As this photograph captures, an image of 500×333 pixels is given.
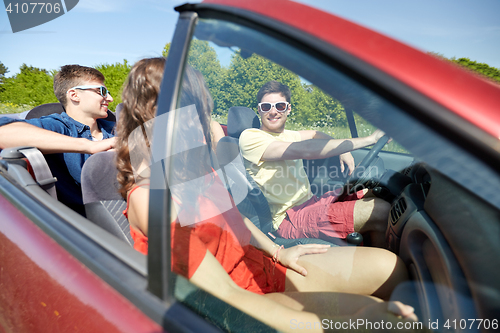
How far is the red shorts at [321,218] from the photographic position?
1826mm

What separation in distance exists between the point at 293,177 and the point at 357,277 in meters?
0.85

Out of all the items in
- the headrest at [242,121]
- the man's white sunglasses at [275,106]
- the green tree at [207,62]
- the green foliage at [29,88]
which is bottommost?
the green foliage at [29,88]

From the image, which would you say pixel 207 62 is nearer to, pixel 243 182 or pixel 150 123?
pixel 150 123

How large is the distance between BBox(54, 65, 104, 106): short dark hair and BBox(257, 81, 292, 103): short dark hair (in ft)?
6.02

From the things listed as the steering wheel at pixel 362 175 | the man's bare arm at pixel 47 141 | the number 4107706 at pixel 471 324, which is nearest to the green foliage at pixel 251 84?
the number 4107706 at pixel 471 324

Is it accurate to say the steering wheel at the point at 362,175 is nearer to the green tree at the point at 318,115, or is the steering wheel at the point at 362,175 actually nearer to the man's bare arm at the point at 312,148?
the man's bare arm at the point at 312,148

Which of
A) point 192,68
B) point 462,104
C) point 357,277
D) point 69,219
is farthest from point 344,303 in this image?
point 69,219

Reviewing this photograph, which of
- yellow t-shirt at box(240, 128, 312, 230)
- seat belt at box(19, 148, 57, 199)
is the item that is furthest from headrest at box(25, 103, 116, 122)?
yellow t-shirt at box(240, 128, 312, 230)

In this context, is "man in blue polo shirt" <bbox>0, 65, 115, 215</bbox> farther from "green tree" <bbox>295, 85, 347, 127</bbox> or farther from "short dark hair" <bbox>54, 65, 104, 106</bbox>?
"green tree" <bbox>295, 85, 347, 127</bbox>

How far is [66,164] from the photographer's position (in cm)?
214

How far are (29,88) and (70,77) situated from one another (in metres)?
6.69

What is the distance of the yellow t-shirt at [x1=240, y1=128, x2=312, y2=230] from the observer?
1923 millimetres

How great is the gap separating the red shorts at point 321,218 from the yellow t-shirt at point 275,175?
6cm

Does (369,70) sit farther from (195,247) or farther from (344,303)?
(344,303)
